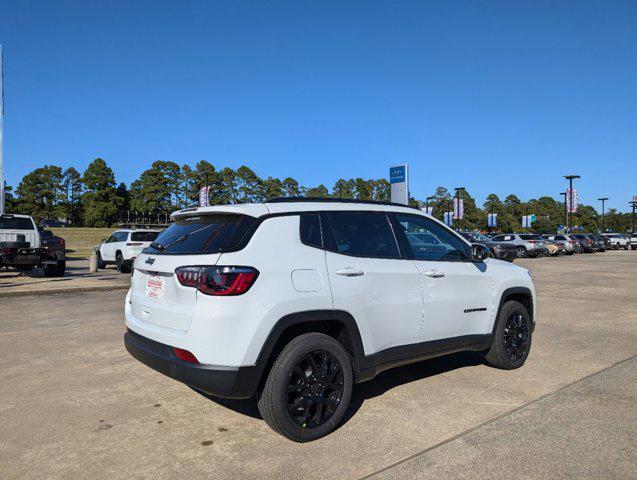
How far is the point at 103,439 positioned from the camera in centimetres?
353

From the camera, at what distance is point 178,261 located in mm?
3498

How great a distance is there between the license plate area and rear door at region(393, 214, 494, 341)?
6.78ft

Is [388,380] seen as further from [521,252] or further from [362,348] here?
[521,252]

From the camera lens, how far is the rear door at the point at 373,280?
3.73 meters

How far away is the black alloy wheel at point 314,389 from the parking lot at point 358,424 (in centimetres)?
20

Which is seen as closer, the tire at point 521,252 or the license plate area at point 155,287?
the license plate area at point 155,287

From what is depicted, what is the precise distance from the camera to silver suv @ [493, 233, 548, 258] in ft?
110

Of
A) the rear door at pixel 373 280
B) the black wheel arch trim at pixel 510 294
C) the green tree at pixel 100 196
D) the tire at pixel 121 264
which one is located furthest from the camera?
the green tree at pixel 100 196

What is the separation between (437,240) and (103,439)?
3342mm

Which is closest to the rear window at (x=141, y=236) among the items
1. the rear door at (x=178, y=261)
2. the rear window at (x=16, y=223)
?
the rear window at (x=16, y=223)

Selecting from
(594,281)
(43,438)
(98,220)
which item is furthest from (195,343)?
(98,220)

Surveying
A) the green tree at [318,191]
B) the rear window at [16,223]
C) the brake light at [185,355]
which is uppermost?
the green tree at [318,191]

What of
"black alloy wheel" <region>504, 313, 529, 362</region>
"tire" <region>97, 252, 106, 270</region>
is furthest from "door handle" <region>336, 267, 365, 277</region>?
"tire" <region>97, 252, 106, 270</region>

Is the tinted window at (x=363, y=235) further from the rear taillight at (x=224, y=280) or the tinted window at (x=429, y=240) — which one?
the rear taillight at (x=224, y=280)
